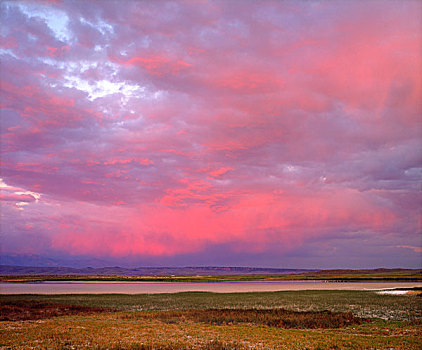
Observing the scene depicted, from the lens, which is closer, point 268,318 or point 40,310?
point 268,318

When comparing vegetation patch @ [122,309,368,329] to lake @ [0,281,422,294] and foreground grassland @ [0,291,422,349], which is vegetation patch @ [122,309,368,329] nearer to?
foreground grassland @ [0,291,422,349]

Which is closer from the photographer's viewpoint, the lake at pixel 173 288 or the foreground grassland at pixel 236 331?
the foreground grassland at pixel 236 331

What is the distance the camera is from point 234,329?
1176 inches

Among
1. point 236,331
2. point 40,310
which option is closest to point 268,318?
point 236,331

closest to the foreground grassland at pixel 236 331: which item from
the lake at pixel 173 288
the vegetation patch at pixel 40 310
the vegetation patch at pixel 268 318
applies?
the vegetation patch at pixel 268 318

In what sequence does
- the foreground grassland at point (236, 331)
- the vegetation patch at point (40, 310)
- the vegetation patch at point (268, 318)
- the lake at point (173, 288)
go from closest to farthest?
the foreground grassland at point (236, 331)
the vegetation patch at point (268, 318)
the vegetation patch at point (40, 310)
the lake at point (173, 288)

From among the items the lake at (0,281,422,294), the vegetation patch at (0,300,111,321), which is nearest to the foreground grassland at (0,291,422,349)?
the vegetation patch at (0,300,111,321)

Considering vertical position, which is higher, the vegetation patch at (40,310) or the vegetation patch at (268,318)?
the vegetation patch at (268,318)

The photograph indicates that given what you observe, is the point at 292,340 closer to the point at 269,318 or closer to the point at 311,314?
the point at 269,318

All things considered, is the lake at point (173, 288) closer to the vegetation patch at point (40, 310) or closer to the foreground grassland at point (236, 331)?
the vegetation patch at point (40, 310)

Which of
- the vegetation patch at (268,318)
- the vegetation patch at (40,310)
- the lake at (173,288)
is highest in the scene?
the vegetation patch at (268,318)

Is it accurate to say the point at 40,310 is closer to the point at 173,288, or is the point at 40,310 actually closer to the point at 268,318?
the point at 268,318

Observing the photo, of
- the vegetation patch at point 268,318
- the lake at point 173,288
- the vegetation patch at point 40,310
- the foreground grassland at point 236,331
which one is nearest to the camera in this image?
the foreground grassland at point 236,331

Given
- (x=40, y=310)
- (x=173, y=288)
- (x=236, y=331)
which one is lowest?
(x=173, y=288)
